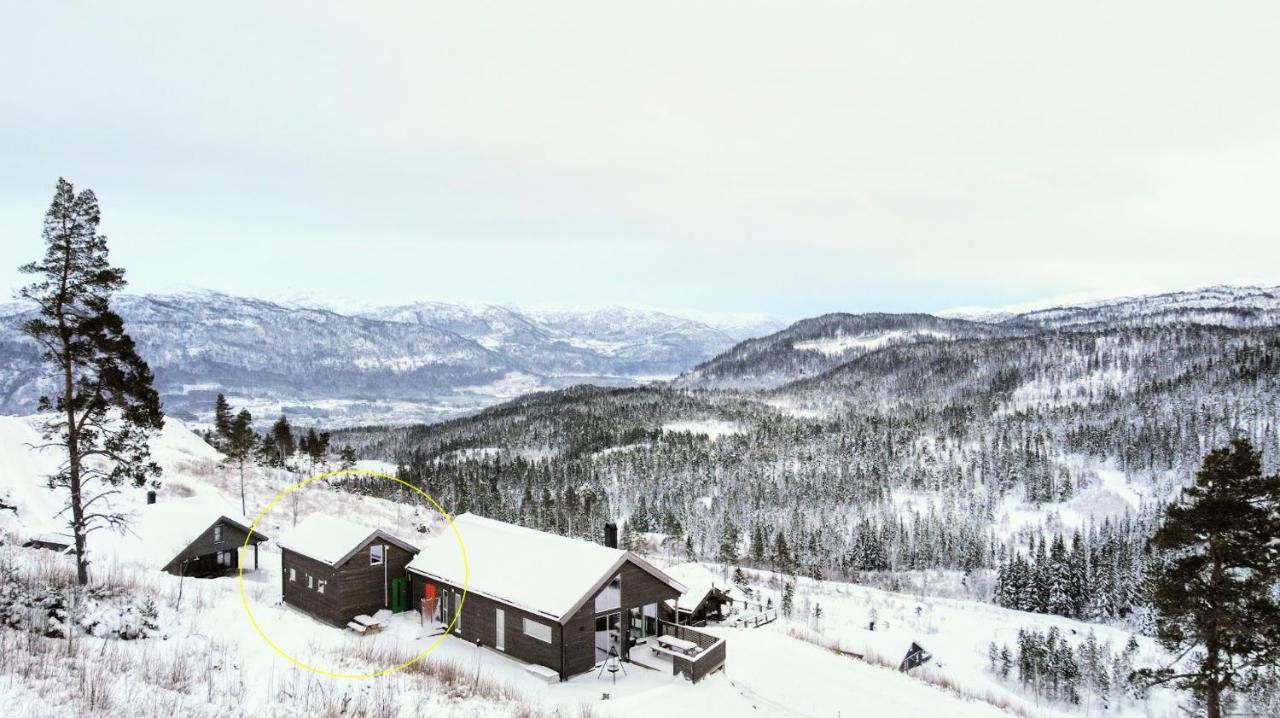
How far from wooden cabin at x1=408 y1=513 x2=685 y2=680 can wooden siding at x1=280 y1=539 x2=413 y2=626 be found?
85.0 inches

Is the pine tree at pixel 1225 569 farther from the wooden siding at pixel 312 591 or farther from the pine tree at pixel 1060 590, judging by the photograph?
the pine tree at pixel 1060 590

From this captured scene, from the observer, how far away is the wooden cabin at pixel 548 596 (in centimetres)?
2638

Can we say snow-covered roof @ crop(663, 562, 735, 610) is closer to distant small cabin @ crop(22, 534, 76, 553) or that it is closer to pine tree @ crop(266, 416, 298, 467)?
distant small cabin @ crop(22, 534, 76, 553)

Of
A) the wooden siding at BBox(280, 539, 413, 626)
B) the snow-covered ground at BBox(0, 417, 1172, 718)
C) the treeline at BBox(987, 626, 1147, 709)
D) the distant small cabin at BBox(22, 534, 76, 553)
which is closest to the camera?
the snow-covered ground at BBox(0, 417, 1172, 718)

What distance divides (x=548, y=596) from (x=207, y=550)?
2894 centimetres

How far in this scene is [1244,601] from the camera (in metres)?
22.3

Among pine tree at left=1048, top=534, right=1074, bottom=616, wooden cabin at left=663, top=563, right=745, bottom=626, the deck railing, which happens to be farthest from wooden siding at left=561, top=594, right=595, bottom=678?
pine tree at left=1048, top=534, right=1074, bottom=616

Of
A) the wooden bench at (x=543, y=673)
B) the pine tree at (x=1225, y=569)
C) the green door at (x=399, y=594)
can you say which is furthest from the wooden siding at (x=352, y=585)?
the pine tree at (x=1225, y=569)

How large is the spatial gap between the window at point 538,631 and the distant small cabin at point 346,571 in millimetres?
9507

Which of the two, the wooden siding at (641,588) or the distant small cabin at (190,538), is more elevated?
the wooden siding at (641,588)

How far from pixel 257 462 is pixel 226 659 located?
310 ft

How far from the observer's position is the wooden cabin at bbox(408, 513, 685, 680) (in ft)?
86.5

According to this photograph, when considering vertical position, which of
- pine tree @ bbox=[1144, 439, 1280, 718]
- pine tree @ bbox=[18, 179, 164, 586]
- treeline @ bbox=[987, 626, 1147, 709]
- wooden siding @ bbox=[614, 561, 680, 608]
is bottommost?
treeline @ bbox=[987, 626, 1147, 709]

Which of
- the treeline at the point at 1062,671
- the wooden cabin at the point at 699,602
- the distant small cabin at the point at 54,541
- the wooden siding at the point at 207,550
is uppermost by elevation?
the distant small cabin at the point at 54,541
